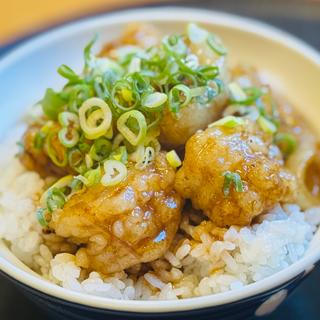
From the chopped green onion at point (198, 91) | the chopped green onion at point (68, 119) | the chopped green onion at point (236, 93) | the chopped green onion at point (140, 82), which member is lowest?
the chopped green onion at point (236, 93)

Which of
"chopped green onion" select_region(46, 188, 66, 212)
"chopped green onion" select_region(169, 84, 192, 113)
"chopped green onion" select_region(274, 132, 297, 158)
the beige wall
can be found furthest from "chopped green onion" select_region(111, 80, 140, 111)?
the beige wall

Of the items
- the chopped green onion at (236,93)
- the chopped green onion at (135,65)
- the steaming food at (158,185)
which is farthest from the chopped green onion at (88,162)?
the chopped green onion at (236,93)

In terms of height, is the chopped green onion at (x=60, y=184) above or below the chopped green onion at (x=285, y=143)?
above

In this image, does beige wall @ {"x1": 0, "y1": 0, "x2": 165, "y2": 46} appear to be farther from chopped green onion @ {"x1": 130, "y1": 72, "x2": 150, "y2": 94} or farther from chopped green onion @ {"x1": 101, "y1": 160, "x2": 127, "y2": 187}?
chopped green onion @ {"x1": 101, "y1": 160, "x2": 127, "y2": 187}

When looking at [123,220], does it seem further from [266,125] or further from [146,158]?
[266,125]

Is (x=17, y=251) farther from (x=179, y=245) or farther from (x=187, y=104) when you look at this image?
(x=187, y=104)

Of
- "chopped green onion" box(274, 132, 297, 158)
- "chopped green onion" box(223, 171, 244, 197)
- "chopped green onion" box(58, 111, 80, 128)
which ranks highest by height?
"chopped green onion" box(58, 111, 80, 128)

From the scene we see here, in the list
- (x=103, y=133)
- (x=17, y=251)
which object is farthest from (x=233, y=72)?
(x=17, y=251)

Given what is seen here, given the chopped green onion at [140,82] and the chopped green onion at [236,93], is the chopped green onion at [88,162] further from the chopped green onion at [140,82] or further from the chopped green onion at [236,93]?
the chopped green onion at [236,93]
